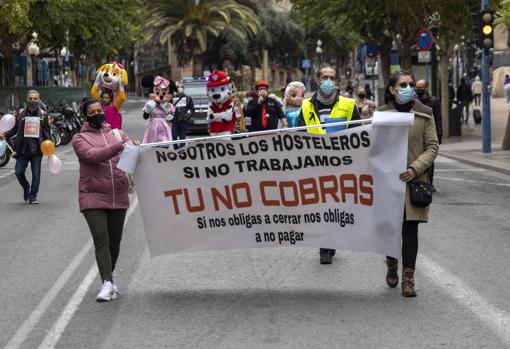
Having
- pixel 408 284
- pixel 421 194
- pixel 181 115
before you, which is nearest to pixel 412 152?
pixel 421 194

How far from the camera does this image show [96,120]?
8.26 metres

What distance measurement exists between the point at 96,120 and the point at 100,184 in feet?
1.69

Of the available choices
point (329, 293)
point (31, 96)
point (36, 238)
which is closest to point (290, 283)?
point (329, 293)

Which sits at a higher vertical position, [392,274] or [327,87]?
[327,87]

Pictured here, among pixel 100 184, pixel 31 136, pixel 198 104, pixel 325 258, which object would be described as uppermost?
pixel 100 184

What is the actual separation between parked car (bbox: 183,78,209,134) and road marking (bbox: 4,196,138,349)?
23633 mm

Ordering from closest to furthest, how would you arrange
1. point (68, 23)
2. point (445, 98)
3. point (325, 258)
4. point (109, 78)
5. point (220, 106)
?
point (325, 258), point (109, 78), point (220, 106), point (445, 98), point (68, 23)

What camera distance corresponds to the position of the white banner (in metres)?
8.52

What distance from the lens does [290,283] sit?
29.2 ft

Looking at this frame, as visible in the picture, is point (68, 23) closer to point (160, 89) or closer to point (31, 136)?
point (31, 136)

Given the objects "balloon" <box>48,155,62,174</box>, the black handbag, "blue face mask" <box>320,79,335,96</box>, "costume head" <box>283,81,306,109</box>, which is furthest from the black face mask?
"costume head" <box>283,81,306,109</box>

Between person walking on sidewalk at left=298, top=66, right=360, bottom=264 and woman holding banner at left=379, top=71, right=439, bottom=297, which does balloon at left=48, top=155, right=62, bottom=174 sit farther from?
woman holding banner at left=379, top=71, right=439, bottom=297

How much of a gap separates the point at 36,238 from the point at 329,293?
16.5 feet

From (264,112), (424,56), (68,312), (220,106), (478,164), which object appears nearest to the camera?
(68,312)
